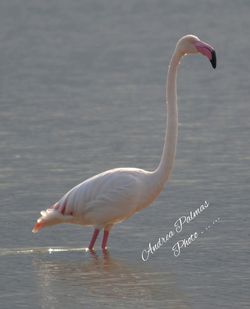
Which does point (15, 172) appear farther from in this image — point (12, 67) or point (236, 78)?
point (12, 67)

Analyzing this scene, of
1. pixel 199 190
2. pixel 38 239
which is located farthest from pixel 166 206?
pixel 38 239

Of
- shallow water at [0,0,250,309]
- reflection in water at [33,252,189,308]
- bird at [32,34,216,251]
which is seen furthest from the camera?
bird at [32,34,216,251]

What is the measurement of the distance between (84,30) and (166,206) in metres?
18.7

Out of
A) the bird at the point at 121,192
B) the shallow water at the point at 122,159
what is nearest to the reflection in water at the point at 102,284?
the shallow water at the point at 122,159

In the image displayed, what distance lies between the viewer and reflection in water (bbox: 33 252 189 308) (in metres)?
9.09

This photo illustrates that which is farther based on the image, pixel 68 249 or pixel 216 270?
pixel 68 249

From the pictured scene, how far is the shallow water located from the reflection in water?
0.01 metres

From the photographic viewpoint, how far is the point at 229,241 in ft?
35.9

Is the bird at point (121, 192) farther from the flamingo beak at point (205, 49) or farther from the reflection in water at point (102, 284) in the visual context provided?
the reflection in water at point (102, 284)

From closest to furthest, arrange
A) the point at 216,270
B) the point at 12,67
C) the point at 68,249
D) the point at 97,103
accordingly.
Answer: the point at 216,270, the point at 68,249, the point at 97,103, the point at 12,67

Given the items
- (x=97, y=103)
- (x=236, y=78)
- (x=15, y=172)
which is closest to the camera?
(x=15, y=172)

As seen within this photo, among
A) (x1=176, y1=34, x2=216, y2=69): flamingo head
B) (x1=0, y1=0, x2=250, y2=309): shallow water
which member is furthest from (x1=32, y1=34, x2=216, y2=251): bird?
(x1=0, y1=0, x2=250, y2=309): shallow water

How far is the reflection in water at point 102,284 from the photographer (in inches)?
358

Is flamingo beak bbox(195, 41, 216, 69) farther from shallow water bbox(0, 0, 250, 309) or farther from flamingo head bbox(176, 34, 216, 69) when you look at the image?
shallow water bbox(0, 0, 250, 309)
